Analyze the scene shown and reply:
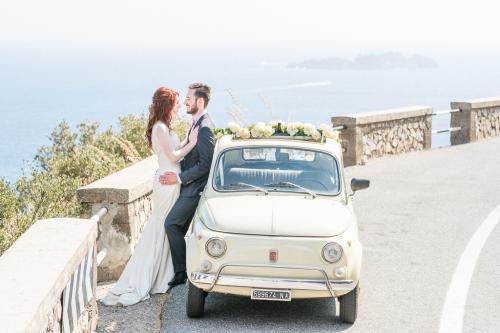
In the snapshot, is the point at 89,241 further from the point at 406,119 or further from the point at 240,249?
the point at 406,119

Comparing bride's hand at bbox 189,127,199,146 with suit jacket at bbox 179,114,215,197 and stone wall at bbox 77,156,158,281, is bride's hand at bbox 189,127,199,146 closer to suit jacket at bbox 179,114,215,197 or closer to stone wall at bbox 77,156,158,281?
suit jacket at bbox 179,114,215,197

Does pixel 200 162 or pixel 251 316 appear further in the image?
pixel 200 162

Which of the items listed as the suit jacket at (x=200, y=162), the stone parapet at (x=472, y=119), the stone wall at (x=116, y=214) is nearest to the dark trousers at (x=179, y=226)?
the suit jacket at (x=200, y=162)

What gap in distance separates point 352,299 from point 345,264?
17.1 inches

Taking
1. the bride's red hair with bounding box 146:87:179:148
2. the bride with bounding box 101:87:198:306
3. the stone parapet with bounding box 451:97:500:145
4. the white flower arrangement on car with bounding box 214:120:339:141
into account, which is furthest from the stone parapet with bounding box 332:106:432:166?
the bride's red hair with bounding box 146:87:179:148

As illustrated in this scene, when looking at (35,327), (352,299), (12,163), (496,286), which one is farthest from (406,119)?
(12,163)

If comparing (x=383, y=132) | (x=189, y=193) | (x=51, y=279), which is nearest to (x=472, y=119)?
(x=383, y=132)

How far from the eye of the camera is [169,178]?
8609 millimetres

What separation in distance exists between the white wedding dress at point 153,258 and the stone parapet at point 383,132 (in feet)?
33.4

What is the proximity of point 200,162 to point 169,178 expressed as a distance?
36 cm

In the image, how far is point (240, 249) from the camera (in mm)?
7145

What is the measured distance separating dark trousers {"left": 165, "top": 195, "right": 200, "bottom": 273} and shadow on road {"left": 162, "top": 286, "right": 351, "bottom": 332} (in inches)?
13.1

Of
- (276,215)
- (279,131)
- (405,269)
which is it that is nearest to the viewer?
(276,215)

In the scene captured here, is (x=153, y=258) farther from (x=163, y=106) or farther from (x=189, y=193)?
(x=163, y=106)
